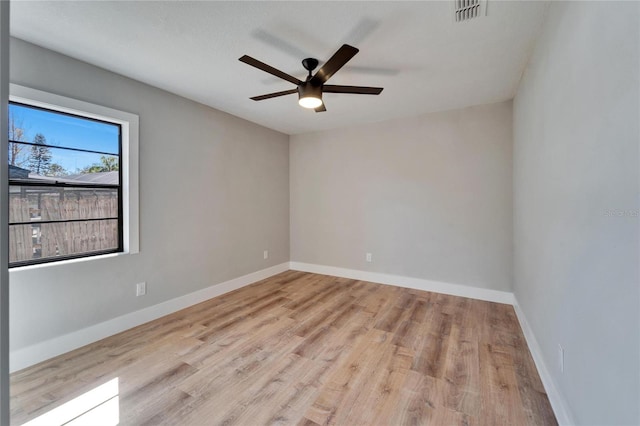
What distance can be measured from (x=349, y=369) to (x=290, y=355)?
51cm

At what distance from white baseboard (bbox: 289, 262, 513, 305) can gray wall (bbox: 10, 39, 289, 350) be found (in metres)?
0.72

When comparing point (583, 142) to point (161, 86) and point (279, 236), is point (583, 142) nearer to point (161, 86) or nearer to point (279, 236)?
point (161, 86)

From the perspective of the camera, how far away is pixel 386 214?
4.08m

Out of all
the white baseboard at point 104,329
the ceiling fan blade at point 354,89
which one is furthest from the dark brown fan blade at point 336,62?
the white baseboard at point 104,329

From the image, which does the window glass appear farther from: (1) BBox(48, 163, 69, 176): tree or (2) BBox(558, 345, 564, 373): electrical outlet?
(2) BBox(558, 345, 564, 373): electrical outlet

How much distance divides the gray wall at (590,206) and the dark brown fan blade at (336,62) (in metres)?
1.16

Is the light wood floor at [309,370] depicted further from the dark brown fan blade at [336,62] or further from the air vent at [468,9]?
the air vent at [468,9]

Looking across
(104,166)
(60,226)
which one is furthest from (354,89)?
(60,226)

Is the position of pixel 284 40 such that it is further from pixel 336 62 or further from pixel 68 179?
pixel 68 179

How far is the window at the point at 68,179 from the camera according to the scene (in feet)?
6.77

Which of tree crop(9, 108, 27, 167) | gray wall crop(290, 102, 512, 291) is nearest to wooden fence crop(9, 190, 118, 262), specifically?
tree crop(9, 108, 27, 167)

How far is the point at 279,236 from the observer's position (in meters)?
4.73

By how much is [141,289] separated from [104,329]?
44cm

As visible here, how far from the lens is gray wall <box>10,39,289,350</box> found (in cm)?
212
